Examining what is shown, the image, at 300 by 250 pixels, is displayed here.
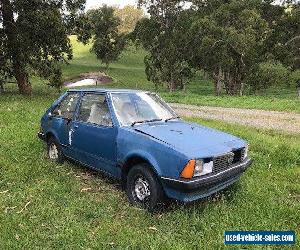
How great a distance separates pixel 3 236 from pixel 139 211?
191 cm

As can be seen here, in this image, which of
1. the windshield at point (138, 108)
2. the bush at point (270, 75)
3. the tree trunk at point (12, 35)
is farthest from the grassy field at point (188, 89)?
the windshield at point (138, 108)

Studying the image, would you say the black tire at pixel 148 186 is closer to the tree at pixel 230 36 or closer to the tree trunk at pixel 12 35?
the tree trunk at pixel 12 35

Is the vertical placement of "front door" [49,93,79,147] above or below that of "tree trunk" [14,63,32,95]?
above

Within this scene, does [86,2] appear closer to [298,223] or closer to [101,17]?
[298,223]

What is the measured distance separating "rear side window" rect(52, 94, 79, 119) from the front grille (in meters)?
3.31

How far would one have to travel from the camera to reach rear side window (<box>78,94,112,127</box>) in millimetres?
6784

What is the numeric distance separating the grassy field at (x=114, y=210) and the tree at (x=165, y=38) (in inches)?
1296

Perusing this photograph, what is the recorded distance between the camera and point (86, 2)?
82.8 feet

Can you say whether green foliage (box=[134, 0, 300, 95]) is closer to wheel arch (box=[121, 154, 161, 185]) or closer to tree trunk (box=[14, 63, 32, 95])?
tree trunk (box=[14, 63, 32, 95])

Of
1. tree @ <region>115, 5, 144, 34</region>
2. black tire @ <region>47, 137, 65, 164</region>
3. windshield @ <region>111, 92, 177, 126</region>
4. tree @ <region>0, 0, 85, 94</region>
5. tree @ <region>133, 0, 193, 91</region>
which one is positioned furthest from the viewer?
tree @ <region>115, 5, 144, 34</region>

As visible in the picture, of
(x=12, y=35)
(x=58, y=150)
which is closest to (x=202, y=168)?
(x=58, y=150)

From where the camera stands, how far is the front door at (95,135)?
651 cm

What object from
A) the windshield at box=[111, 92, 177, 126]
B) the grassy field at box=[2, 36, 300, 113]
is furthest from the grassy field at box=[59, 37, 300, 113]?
the windshield at box=[111, 92, 177, 126]

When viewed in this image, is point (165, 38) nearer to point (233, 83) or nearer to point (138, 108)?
point (233, 83)
